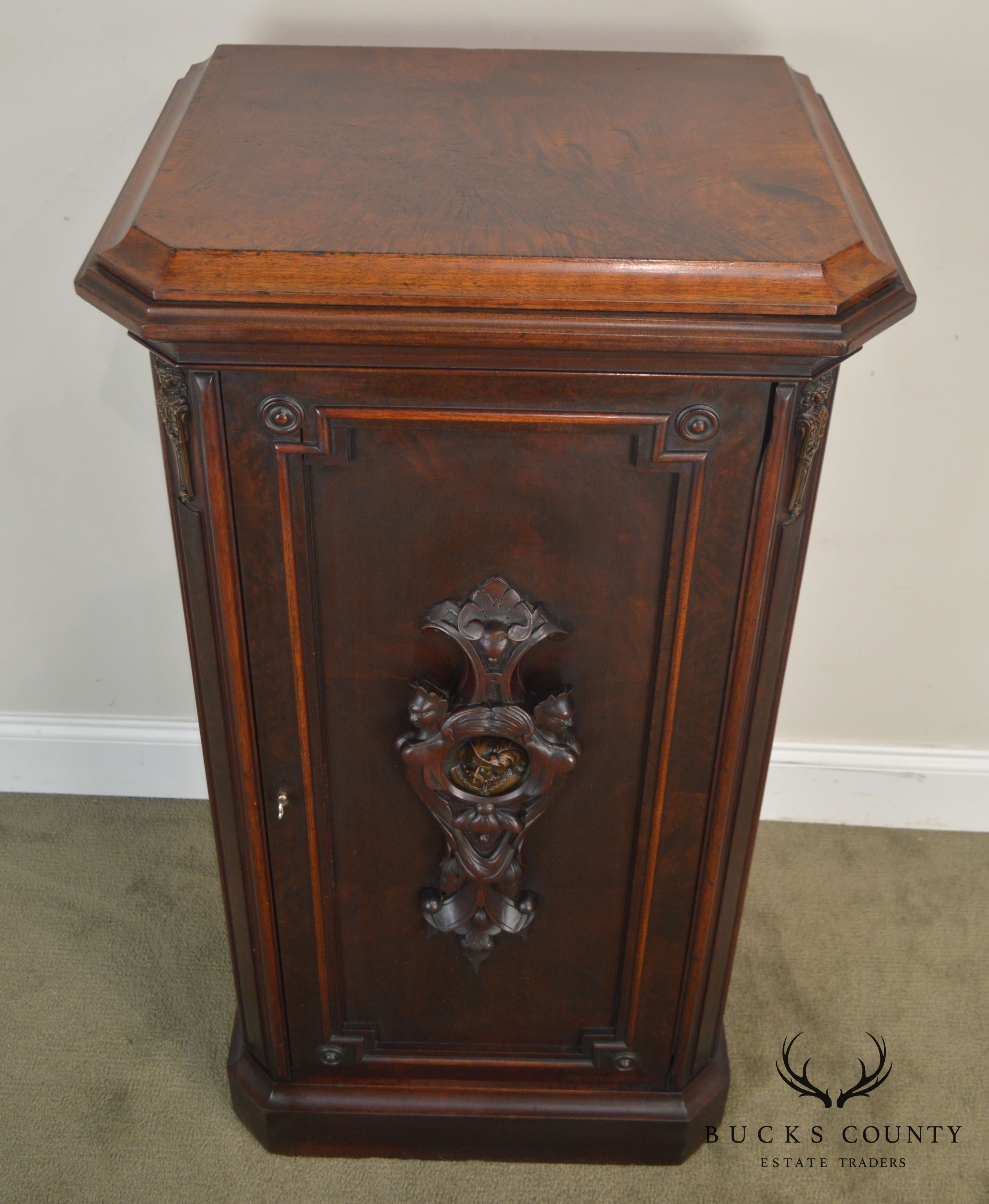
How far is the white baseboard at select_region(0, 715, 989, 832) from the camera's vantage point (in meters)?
1.80

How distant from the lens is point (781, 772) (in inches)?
71.8

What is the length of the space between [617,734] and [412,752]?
193 millimetres

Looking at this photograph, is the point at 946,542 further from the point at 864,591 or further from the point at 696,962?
the point at 696,962

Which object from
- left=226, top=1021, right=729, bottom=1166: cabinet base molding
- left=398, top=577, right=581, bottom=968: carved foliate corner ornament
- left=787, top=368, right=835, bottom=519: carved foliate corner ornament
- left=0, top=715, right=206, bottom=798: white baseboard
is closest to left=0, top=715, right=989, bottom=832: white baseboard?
left=0, top=715, right=206, bottom=798: white baseboard

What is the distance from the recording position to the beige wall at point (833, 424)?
1249 mm

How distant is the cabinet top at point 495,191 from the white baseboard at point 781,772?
1053 millimetres

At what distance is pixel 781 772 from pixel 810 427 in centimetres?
105

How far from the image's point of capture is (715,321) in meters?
0.81

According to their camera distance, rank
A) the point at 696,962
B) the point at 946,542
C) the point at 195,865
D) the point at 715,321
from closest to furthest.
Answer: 1. the point at 715,321
2. the point at 696,962
3. the point at 946,542
4. the point at 195,865

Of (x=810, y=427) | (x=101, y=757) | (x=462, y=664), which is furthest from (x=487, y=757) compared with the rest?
(x=101, y=757)

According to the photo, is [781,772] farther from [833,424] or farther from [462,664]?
[462,664]

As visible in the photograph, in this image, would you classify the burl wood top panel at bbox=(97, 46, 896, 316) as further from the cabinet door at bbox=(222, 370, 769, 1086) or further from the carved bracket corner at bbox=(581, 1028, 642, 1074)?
the carved bracket corner at bbox=(581, 1028, 642, 1074)

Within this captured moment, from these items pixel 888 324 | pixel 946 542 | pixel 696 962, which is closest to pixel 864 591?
pixel 946 542

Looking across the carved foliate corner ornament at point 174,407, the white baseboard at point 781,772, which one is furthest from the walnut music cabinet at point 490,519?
the white baseboard at point 781,772
